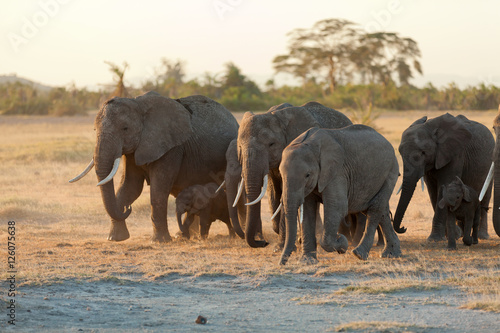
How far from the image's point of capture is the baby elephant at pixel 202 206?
39.2 feet

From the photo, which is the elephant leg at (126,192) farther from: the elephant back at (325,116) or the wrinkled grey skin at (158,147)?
the elephant back at (325,116)

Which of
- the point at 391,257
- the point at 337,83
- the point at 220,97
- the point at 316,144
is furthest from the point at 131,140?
the point at 337,83

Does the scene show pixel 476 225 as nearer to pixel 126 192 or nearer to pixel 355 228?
A: pixel 355 228

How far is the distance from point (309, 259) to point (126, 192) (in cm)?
357

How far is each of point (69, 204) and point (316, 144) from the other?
7.89 meters

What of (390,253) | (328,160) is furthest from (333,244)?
(390,253)

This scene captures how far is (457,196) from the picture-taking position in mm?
10938

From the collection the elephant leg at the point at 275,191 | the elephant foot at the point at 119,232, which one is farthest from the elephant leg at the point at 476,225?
the elephant foot at the point at 119,232

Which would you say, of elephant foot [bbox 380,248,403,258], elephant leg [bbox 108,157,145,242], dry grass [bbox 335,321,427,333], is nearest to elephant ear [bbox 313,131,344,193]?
elephant foot [bbox 380,248,403,258]

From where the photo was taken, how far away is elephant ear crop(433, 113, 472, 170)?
11.6 m

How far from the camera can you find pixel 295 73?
53969 millimetres

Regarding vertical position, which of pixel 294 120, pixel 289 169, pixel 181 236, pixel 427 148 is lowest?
pixel 181 236

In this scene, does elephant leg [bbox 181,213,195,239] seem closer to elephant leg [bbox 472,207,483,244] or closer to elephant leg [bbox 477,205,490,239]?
elephant leg [bbox 472,207,483,244]

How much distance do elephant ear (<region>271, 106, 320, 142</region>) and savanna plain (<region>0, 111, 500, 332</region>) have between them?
154 cm
